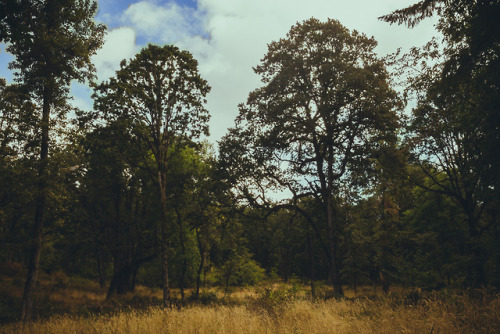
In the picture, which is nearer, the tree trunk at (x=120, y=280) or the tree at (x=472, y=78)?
the tree at (x=472, y=78)

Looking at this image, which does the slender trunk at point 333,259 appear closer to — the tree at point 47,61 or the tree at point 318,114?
the tree at point 318,114

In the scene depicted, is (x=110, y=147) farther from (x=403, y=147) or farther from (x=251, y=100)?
(x=403, y=147)

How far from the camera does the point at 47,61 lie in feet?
45.1

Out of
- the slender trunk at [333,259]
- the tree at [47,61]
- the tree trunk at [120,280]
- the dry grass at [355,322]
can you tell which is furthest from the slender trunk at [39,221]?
the slender trunk at [333,259]

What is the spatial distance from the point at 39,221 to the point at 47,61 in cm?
832

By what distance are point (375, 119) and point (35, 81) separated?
702 inches

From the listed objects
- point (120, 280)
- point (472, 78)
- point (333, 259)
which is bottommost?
point (120, 280)

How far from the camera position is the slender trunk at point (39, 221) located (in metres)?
12.5

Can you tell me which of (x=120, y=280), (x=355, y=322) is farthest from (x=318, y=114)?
(x=120, y=280)

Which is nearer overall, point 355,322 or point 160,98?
point 355,322

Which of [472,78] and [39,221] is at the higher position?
[472,78]

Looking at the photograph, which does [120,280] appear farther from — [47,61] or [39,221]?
[47,61]

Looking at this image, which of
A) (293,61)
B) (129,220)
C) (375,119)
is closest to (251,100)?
(293,61)

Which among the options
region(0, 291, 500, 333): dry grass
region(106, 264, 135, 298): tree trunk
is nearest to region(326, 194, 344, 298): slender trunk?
region(0, 291, 500, 333): dry grass
